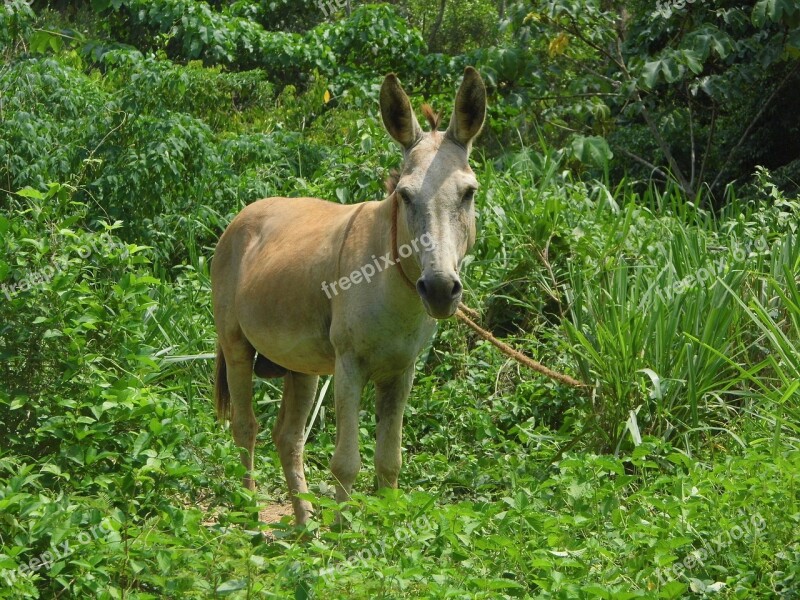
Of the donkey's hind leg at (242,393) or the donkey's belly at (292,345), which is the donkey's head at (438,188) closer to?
the donkey's belly at (292,345)

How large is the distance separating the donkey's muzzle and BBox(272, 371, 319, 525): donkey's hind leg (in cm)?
184

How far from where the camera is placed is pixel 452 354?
7.07 meters

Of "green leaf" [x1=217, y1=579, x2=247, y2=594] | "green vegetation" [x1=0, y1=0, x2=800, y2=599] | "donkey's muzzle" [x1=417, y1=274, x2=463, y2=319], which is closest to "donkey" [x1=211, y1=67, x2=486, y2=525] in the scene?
"donkey's muzzle" [x1=417, y1=274, x2=463, y2=319]

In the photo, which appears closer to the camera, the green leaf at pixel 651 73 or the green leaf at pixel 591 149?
the green leaf at pixel 651 73

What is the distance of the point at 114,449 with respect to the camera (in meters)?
4.30

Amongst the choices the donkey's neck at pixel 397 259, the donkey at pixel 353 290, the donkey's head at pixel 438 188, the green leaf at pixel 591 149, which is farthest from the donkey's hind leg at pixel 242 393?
the green leaf at pixel 591 149

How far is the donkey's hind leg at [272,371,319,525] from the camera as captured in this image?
5641 mm

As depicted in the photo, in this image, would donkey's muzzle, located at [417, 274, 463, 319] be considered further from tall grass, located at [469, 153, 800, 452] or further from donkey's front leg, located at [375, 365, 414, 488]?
tall grass, located at [469, 153, 800, 452]

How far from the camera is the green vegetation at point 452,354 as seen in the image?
3756 millimetres

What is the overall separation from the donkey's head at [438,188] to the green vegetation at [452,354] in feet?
2.78

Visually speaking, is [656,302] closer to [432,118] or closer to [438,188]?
[432,118]

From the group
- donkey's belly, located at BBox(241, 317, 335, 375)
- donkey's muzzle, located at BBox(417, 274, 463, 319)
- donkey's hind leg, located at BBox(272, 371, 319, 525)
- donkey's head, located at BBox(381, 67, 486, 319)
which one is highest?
donkey's head, located at BBox(381, 67, 486, 319)

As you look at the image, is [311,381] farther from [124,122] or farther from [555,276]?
[124,122]

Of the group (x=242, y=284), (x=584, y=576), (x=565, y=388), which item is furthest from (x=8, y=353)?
(x=565, y=388)
